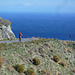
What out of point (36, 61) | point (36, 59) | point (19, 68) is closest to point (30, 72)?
point (19, 68)

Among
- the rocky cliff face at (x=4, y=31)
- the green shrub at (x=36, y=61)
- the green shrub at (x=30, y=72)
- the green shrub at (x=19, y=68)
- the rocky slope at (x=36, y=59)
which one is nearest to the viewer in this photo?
the green shrub at (x=19, y=68)

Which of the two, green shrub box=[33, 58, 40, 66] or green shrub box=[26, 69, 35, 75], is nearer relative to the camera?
green shrub box=[26, 69, 35, 75]

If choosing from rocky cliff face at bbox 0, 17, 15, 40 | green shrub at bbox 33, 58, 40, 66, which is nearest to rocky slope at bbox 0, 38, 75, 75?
green shrub at bbox 33, 58, 40, 66

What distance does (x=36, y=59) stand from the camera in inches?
1017

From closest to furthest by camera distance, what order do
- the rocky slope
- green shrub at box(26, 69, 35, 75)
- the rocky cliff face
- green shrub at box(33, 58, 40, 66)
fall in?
the rocky slope, green shrub at box(26, 69, 35, 75), green shrub at box(33, 58, 40, 66), the rocky cliff face

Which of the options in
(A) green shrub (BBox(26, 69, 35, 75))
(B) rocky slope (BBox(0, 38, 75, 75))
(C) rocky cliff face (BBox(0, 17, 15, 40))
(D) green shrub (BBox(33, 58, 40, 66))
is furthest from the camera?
(C) rocky cliff face (BBox(0, 17, 15, 40))

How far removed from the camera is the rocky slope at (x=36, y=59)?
70.6 ft

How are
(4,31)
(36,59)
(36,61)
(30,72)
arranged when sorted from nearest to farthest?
(30,72) < (36,61) < (36,59) < (4,31)

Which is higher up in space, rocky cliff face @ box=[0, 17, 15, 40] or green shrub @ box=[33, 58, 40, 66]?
rocky cliff face @ box=[0, 17, 15, 40]

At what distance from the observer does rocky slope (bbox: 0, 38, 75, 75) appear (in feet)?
70.6

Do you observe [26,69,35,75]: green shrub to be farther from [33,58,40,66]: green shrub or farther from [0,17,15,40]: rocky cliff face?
[0,17,15,40]: rocky cliff face

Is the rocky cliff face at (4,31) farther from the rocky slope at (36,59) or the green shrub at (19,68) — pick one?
the green shrub at (19,68)

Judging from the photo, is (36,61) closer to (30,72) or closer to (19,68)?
(30,72)

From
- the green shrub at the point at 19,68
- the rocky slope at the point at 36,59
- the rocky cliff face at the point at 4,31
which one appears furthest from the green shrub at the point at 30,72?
the rocky cliff face at the point at 4,31
